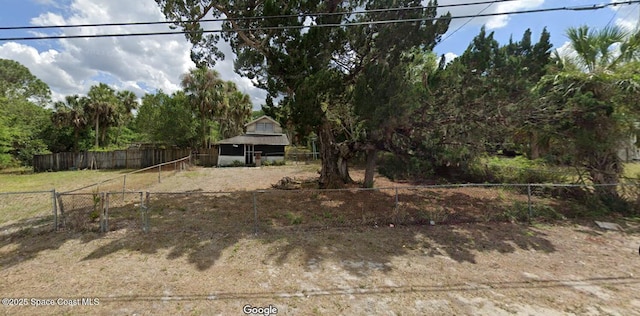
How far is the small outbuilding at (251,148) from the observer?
2494 cm

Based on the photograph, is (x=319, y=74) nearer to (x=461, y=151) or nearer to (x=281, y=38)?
(x=281, y=38)

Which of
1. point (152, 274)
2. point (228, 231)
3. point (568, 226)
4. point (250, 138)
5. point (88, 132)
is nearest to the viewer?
point (152, 274)

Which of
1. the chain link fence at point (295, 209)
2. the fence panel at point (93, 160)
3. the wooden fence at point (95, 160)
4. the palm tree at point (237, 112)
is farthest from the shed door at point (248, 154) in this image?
the chain link fence at point (295, 209)

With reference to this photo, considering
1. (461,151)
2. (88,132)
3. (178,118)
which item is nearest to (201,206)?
(461,151)

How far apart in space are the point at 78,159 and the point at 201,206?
24.2 metres

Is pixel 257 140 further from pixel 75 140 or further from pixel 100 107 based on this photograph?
pixel 75 140

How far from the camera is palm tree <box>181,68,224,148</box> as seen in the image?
2543cm

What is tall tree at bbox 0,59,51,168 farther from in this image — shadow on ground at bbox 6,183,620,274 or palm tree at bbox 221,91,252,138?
shadow on ground at bbox 6,183,620,274

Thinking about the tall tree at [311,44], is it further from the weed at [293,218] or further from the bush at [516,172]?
the bush at [516,172]

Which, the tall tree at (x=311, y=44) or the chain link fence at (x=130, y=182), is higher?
the tall tree at (x=311, y=44)

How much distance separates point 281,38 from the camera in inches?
346

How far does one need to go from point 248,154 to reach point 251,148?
26.4 inches

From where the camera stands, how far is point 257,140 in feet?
84.8

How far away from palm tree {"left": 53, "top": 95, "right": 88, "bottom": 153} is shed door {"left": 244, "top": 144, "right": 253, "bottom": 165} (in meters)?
15.3
